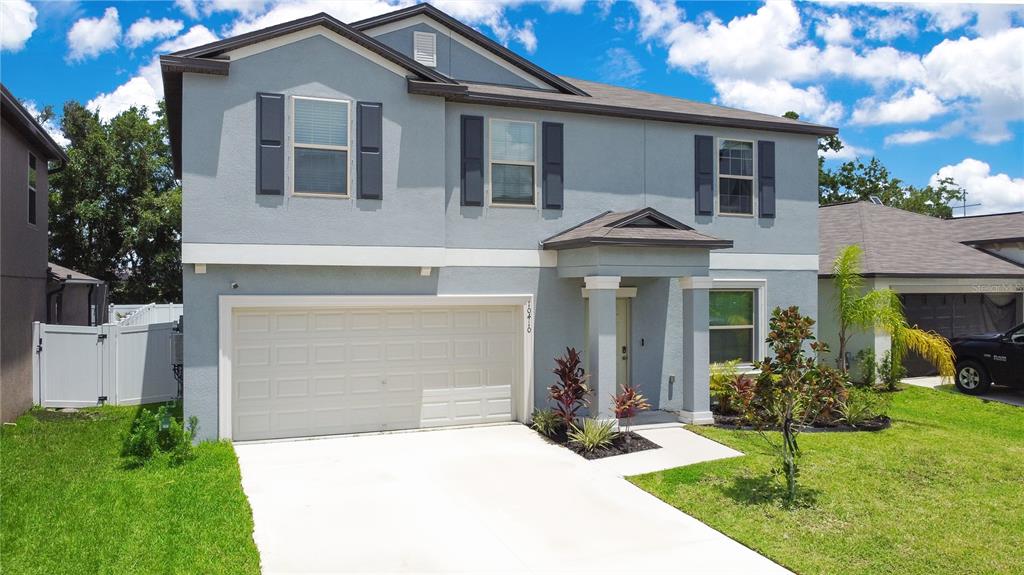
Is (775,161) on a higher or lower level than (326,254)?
higher

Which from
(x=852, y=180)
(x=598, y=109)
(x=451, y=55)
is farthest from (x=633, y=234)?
(x=852, y=180)

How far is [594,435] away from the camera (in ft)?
32.1

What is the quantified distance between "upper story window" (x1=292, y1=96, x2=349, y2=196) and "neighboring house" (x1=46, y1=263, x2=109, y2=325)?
310 inches

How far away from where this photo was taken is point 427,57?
13.0 metres

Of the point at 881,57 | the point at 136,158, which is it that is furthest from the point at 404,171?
the point at 136,158

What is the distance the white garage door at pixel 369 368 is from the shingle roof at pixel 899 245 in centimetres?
887

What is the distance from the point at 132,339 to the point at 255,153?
604 centimetres

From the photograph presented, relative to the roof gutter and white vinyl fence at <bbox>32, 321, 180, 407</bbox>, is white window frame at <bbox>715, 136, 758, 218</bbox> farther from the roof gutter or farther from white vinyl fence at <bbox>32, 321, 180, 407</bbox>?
white vinyl fence at <bbox>32, 321, 180, 407</bbox>

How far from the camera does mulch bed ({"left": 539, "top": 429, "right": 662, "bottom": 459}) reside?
379 inches

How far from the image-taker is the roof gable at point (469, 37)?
12922 mm

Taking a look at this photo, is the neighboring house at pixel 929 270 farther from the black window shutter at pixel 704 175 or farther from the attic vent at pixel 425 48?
the attic vent at pixel 425 48

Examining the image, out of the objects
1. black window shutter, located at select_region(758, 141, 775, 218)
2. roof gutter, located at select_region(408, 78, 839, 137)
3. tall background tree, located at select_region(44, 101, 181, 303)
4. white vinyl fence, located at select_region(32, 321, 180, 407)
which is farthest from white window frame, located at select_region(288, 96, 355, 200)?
tall background tree, located at select_region(44, 101, 181, 303)

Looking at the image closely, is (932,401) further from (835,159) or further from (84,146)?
(84,146)

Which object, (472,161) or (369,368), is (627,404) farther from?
(472,161)
